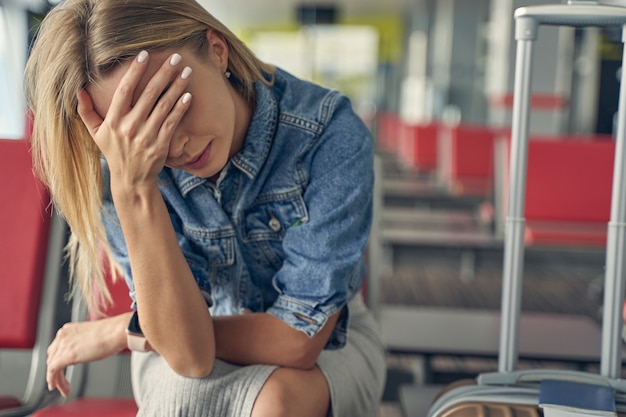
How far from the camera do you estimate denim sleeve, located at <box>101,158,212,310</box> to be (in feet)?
3.83

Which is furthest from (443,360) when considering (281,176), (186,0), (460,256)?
(186,0)

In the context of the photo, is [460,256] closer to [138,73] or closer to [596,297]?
[596,297]

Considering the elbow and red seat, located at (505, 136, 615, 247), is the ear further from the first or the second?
red seat, located at (505, 136, 615, 247)

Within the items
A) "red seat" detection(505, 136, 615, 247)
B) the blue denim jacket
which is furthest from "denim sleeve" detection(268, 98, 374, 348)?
"red seat" detection(505, 136, 615, 247)

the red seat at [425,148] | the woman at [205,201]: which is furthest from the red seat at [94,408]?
the red seat at [425,148]

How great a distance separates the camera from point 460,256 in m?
4.51

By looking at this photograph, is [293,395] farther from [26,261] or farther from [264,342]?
[26,261]

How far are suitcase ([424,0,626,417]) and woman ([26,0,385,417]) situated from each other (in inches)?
8.0

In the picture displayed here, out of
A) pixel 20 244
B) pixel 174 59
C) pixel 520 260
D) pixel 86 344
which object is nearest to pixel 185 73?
pixel 174 59

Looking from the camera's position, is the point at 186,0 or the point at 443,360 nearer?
the point at 186,0

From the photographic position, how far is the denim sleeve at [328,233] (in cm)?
108

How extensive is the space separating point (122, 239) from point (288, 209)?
0.90 ft

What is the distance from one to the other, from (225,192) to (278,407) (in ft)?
1.09

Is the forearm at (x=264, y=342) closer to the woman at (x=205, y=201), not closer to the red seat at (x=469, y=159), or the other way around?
the woman at (x=205, y=201)
